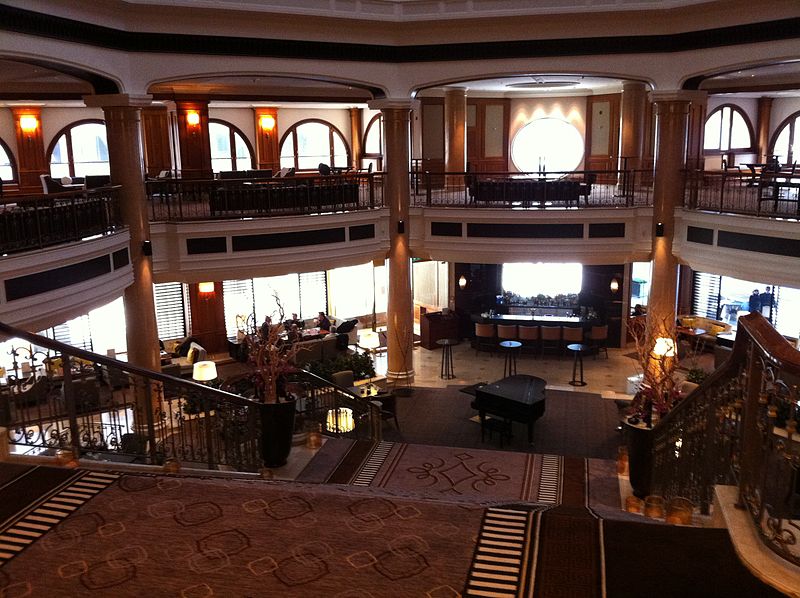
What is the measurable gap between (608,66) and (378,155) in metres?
10.0

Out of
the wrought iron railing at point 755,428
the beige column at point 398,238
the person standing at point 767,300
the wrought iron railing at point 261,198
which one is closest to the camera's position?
the wrought iron railing at point 755,428

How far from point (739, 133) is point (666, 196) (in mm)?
8514

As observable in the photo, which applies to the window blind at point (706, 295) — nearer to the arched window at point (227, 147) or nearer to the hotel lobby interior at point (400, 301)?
the hotel lobby interior at point (400, 301)

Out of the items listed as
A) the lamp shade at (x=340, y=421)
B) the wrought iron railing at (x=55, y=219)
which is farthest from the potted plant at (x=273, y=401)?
the wrought iron railing at (x=55, y=219)

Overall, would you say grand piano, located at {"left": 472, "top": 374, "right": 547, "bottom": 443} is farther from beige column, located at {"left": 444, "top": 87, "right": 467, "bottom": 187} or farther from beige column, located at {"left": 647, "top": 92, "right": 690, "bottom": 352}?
beige column, located at {"left": 444, "top": 87, "right": 467, "bottom": 187}

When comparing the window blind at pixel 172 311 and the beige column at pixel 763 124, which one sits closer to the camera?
the window blind at pixel 172 311

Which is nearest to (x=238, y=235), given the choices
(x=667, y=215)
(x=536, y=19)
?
(x=536, y=19)

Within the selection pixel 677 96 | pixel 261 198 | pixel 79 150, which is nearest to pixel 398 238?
pixel 261 198

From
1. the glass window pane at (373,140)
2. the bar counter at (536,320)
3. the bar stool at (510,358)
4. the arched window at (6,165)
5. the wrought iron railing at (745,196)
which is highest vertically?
the glass window pane at (373,140)

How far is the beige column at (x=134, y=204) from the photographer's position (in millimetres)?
11953

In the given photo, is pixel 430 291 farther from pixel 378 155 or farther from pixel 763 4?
pixel 763 4

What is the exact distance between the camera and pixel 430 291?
19922 millimetres

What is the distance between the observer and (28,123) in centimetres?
1770

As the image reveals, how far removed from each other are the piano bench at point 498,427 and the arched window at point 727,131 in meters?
11.9
